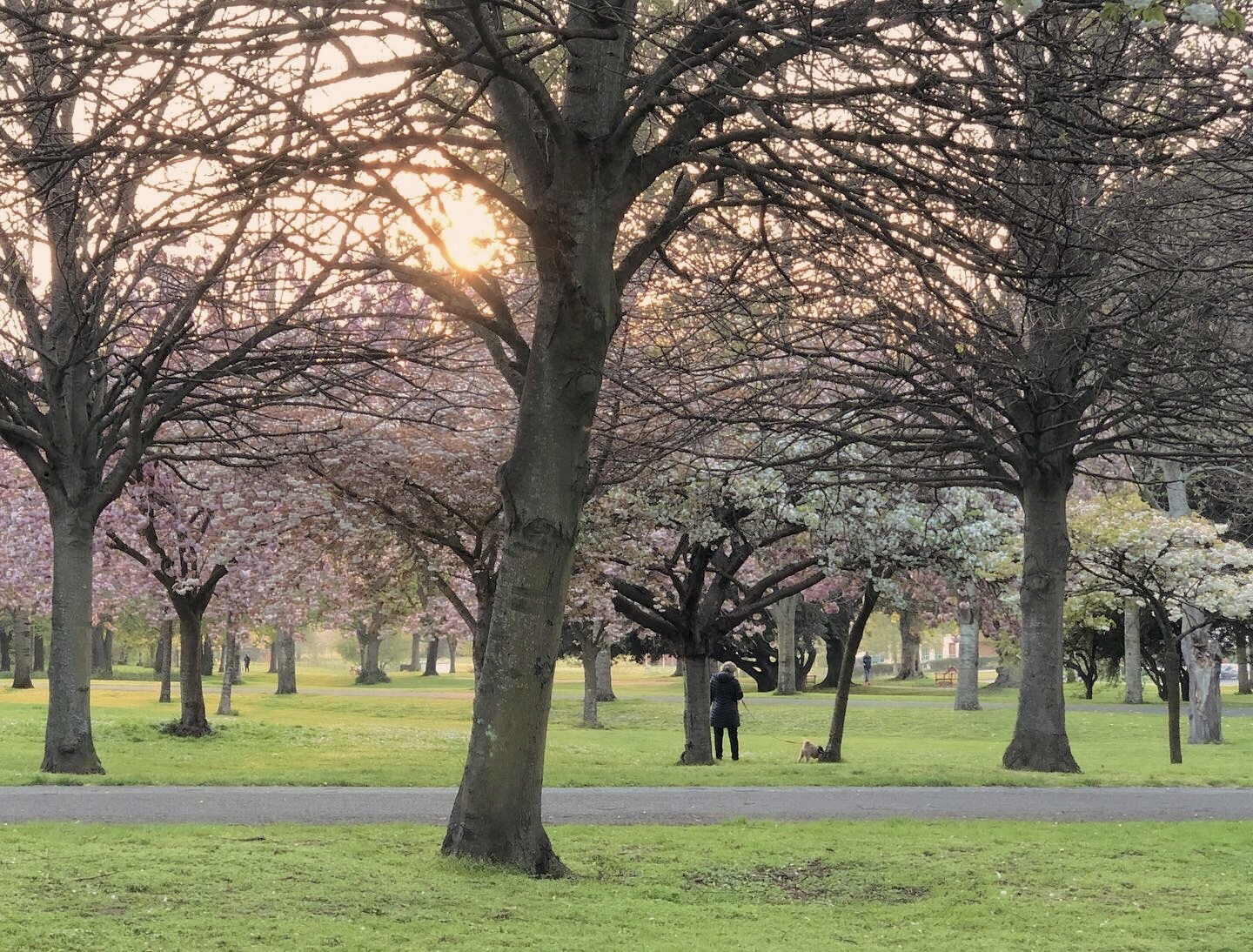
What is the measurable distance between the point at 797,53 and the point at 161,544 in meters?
19.7

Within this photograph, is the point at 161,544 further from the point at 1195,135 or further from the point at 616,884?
the point at 1195,135

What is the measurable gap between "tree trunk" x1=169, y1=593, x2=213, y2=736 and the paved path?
11200 mm

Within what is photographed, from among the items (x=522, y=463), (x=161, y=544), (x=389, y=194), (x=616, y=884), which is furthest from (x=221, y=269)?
(x=161, y=544)

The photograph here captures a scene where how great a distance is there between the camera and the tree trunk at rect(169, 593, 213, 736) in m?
25.1

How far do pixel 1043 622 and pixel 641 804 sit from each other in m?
6.77

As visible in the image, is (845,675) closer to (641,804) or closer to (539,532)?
(641,804)

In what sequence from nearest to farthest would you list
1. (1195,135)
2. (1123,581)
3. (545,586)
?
(1195,135) < (545,586) < (1123,581)

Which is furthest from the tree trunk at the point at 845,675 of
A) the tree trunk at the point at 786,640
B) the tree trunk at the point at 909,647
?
the tree trunk at the point at 909,647

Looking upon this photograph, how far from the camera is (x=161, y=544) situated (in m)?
25.1

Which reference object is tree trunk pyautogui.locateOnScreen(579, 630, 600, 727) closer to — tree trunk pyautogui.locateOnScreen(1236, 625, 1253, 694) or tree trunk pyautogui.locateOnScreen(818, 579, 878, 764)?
tree trunk pyautogui.locateOnScreen(818, 579, 878, 764)

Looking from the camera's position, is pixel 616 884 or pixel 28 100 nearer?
pixel 28 100

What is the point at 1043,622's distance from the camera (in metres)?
17.6

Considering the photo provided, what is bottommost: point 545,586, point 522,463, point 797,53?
point 545,586

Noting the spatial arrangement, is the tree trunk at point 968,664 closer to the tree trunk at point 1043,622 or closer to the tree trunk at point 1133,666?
the tree trunk at point 1133,666
